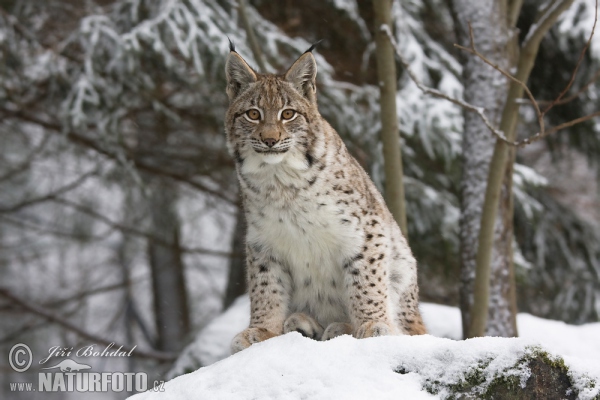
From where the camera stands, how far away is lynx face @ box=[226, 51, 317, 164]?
12.8 feet

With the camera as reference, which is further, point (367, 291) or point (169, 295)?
point (169, 295)

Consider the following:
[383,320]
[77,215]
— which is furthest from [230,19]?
[77,215]

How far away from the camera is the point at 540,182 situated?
278 inches

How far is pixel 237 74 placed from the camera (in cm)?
429

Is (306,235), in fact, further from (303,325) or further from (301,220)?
(303,325)

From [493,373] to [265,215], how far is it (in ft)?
5.34

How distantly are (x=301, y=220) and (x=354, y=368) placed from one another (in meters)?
1.20

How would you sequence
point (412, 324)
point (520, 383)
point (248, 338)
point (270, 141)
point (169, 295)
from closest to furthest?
1. point (520, 383)
2. point (270, 141)
3. point (248, 338)
4. point (412, 324)
5. point (169, 295)

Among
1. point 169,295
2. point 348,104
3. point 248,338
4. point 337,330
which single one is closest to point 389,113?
point 337,330

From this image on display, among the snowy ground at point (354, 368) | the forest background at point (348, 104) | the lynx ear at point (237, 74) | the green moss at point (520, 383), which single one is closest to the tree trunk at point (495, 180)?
the forest background at point (348, 104)

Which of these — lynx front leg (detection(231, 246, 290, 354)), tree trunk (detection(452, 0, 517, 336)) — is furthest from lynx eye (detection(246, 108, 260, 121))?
tree trunk (detection(452, 0, 517, 336))

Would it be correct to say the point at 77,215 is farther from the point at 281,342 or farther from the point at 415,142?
the point at 281,342

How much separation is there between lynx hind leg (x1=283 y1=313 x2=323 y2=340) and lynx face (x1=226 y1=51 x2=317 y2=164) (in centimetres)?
86

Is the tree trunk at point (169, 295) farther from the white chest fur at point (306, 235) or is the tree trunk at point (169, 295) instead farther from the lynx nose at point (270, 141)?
the lynx nose at point (270, 141)
